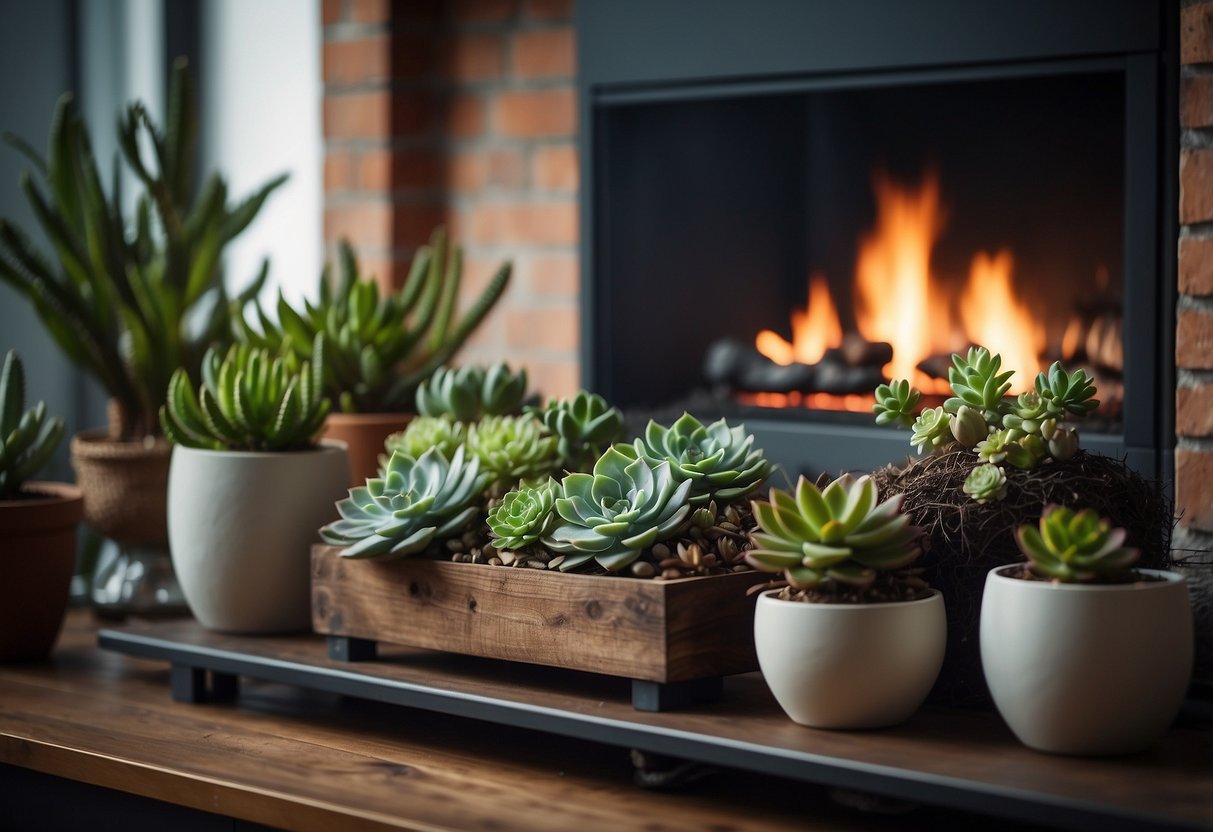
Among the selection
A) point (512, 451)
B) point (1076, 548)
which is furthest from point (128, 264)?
point (1076, 548)

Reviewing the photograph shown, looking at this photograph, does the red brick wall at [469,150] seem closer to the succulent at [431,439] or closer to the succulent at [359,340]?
the succulent at [359,340]

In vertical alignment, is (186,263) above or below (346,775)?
above

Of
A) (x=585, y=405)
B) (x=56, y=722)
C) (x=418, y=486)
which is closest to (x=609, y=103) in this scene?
(x=585, y=405)

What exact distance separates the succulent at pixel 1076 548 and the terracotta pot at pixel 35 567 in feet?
3.17

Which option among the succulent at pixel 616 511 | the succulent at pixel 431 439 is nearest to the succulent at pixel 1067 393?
the succulent at pixel 616 511

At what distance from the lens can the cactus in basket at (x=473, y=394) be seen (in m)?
1.41

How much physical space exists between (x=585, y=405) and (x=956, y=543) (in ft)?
1.25

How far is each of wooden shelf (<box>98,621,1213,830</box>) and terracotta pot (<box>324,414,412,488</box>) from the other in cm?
29

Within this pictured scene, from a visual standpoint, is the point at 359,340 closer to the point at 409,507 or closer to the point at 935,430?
the point at 409,507

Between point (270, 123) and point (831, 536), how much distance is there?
6.43 ft

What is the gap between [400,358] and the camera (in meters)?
1.62

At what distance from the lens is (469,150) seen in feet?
8.31

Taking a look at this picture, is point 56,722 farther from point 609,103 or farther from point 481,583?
point 609,103

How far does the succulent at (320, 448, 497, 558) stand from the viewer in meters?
1.16
